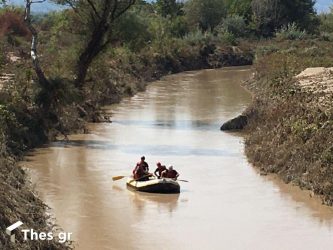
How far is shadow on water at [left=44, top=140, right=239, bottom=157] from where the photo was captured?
25.6 metres

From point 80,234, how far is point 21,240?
389 centimetres

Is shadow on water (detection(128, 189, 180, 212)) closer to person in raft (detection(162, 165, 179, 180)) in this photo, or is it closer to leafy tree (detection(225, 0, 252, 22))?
person in raft (detection(162, 165, 179, 180))

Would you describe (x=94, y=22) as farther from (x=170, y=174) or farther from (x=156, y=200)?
(x=156, y=200)

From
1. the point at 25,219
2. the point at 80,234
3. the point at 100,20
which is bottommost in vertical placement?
the point at 80,234

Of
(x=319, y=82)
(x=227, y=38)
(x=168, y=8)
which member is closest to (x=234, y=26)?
(x=227, y=38)

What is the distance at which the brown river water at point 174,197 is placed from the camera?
52.3 feet

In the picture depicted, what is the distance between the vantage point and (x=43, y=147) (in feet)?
85.7

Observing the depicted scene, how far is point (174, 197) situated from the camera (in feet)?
64.1

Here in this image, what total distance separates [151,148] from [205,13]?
52.2m

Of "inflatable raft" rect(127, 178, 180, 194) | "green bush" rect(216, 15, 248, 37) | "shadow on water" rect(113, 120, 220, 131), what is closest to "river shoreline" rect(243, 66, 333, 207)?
"shadow on water" rect(113, 120, 220, 131)

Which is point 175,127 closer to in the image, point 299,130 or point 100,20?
point 100,20

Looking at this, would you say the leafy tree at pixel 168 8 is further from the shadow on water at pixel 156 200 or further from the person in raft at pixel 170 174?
the shadow on water at pixel 156 200

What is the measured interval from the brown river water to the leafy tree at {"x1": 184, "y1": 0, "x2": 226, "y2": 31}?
44.1 m

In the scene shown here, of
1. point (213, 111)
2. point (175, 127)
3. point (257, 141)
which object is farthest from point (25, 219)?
point (213, 111)
